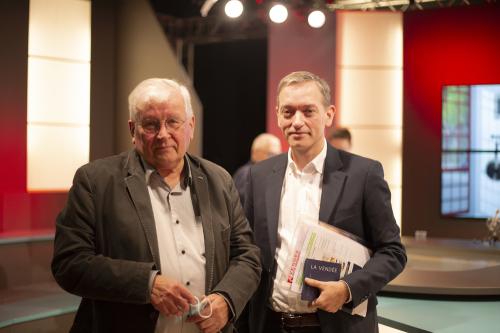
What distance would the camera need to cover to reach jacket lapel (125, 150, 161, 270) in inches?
64.3

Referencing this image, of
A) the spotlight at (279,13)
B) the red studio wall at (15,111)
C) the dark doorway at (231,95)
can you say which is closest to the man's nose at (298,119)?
the red studio wall at (15,111)

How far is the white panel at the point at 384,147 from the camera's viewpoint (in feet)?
23.2

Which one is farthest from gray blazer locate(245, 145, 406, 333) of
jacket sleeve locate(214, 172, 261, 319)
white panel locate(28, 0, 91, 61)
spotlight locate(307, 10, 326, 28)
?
spotlight locate(307, 10, 326, 28)

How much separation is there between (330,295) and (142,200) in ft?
2.08

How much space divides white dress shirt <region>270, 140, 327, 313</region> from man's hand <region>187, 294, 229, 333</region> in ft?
0.89

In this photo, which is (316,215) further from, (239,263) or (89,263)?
(89,263)

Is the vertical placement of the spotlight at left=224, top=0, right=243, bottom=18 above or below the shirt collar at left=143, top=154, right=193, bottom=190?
above

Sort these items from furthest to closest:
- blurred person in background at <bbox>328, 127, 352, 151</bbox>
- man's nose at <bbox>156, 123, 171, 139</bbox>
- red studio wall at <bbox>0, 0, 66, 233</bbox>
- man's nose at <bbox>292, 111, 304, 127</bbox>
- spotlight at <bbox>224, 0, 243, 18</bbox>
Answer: spotlight at <bbox>224, 0, 243, 18</bbox> → blurred person in background at <bbox>328, 127, 352, 151</bbox> → red studio wall at <bbox>0, 0, 66, 233</bbox> → man's nose at <bbox>292, 111, 304, 127</bbox> → man's nose at <bbox>156, 123, 171, 139</bbox>

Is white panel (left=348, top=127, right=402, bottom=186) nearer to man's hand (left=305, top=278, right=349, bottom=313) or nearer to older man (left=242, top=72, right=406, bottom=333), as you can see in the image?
older man (left=242, top=72, right=406, bottom=333)

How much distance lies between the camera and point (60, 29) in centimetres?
527

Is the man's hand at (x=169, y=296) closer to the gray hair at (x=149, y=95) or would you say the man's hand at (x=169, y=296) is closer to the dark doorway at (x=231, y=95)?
the gray hair at (x=149, y=95)

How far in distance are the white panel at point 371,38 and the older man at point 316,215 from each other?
17.7ft

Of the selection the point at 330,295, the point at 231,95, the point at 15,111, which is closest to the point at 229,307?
the point at 330,295

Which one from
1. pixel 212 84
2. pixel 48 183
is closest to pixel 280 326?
pixel 48 183
